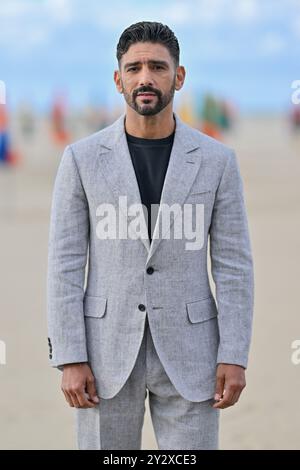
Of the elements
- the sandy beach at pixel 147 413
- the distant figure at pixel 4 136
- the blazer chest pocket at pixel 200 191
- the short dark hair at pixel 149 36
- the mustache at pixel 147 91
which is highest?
the distant figure at pixel 4 136

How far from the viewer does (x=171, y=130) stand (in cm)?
319

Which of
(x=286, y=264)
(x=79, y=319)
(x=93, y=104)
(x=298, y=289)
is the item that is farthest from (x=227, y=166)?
(x=93, y=104)

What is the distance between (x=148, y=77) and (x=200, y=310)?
32.9 inches

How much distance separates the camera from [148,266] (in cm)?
309

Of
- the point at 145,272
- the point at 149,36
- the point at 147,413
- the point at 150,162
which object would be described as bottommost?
the point at 147,413

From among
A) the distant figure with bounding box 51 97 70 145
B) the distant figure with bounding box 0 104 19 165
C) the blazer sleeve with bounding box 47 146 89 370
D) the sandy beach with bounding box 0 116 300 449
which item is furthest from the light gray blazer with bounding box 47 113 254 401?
the distant figure with bounding box 51 97 70 145

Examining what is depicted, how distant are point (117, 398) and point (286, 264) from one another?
7.95 metres

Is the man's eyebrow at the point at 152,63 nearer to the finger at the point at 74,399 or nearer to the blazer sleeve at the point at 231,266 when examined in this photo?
the blazer sleeve at the point at 231,266

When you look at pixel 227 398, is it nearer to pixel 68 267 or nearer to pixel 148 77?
pixel 68 267

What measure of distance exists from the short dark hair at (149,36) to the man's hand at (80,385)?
3.61 ft

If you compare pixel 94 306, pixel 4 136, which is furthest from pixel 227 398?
pixel 4 136

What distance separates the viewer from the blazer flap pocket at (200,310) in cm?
313

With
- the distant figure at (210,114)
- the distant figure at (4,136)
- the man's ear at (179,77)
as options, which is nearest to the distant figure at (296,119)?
the distant figure at (210,114)

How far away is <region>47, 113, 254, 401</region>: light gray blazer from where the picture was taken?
10.1ft
